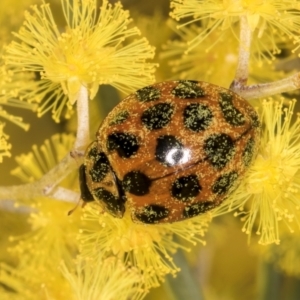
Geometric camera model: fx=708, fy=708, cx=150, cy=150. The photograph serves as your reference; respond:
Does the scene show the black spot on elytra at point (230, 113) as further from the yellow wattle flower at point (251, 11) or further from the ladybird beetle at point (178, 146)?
the yellow wattle flower at point (251, 11)

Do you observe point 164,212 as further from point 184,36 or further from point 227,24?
point 184,36

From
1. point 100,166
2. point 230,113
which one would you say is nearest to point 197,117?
point 230,113

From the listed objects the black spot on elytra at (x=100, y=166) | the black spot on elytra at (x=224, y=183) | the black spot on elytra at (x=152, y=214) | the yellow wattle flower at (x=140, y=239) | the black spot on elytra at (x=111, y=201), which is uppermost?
the black spot on elytra at (x=100, y=166)

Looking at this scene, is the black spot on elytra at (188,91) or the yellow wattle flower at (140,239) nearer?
the black spot on elytra at (188,91)

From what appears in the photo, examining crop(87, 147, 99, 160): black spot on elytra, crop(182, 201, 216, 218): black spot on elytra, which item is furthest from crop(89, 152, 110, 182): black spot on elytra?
crop(182, 201, 216, 218): black spot on elytra

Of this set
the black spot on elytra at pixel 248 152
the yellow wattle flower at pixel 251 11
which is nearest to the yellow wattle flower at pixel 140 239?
the black spot on elytra at pixel 248 152

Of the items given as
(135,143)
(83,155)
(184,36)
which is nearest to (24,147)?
(184,36)
